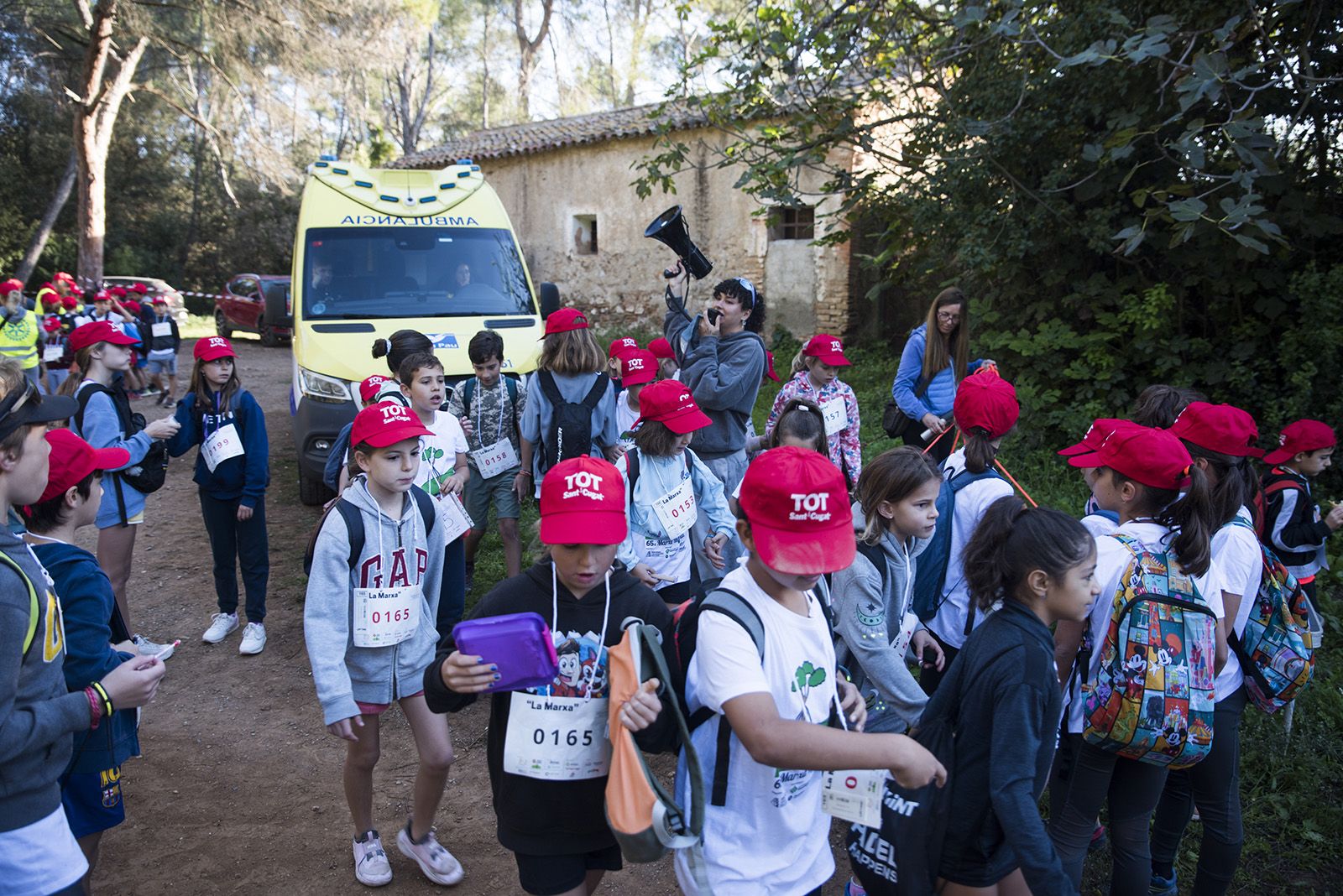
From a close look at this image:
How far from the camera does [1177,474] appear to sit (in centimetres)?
282

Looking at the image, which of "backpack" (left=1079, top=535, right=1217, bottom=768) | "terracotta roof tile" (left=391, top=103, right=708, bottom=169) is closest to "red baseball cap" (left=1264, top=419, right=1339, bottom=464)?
"backpack" (left=1079, top=535, right=1217, bottom=768)

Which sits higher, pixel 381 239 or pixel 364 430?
pixel 381 239

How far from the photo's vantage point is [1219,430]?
3.23m

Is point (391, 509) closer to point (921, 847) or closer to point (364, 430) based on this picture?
point (364, 430)

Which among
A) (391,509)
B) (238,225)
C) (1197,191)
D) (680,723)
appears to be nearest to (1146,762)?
(680,723)

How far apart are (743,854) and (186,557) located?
21.2ft

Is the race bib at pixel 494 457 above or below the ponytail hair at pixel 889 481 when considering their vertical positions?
below

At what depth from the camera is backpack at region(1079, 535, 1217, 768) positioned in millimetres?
2688

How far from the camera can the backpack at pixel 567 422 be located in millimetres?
5133

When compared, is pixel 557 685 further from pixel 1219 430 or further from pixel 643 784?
pixel 1219 430

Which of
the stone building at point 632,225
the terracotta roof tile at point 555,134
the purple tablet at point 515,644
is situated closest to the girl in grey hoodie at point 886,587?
the purple tablet at point 515,644

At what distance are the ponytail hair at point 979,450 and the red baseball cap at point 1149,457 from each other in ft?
2.00

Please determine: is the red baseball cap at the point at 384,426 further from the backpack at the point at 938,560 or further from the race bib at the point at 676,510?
the backpack at the point at 938,560

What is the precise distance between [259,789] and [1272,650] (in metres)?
4.15
